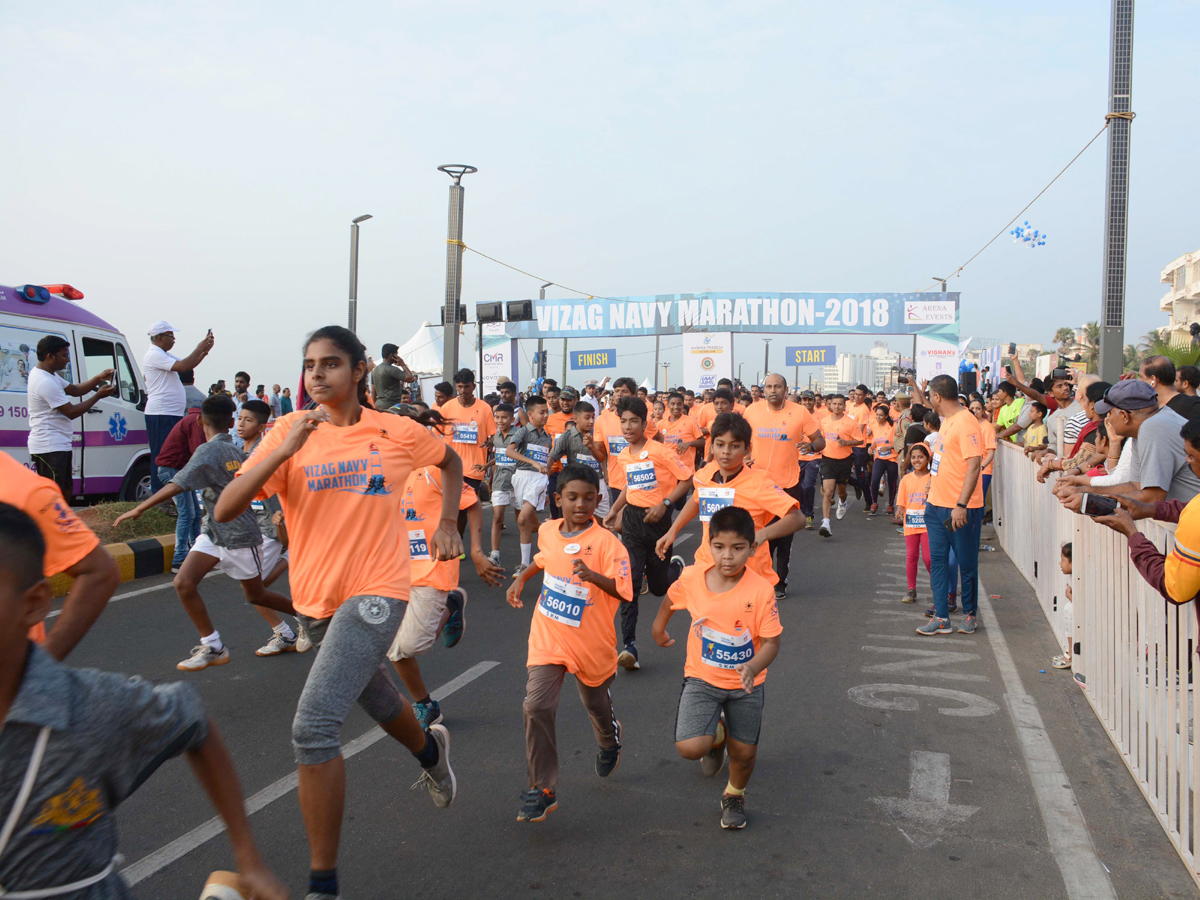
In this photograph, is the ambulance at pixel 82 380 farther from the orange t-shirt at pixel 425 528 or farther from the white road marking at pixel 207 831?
the white road marking at pixel 207 831

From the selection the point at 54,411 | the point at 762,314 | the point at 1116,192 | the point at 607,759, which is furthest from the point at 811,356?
the point at 607,759

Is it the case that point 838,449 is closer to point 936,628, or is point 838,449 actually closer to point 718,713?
point 936,628

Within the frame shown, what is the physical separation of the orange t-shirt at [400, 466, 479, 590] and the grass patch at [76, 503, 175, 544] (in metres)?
4.99

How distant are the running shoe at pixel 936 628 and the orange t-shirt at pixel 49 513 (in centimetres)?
630

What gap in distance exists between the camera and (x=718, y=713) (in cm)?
395

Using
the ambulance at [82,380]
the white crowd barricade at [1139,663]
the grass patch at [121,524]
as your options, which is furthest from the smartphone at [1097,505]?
the ambulance at [82,380]

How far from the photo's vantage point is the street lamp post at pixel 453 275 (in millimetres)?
15719

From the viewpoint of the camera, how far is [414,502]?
5984 millimetres

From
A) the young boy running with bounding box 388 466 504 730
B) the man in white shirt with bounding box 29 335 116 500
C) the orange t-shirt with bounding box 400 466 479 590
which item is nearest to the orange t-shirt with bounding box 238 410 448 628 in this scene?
the young boy running with bounding box 388 466 504 730

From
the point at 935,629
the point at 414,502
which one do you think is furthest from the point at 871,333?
the point at 414,502

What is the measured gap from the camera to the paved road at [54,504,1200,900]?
3418 millimetres

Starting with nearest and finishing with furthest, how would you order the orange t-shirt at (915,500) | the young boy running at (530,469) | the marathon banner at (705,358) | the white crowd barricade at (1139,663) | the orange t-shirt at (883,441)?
the white crowd barricade at (1139,663), the orange t-shirt at (915,500), the young boy running at (530,469), the orange t-shirt at (883,441), the marathon banner at (705,358)

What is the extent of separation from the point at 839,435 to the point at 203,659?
10235 millimetres

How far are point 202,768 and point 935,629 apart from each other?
643 centimetres
